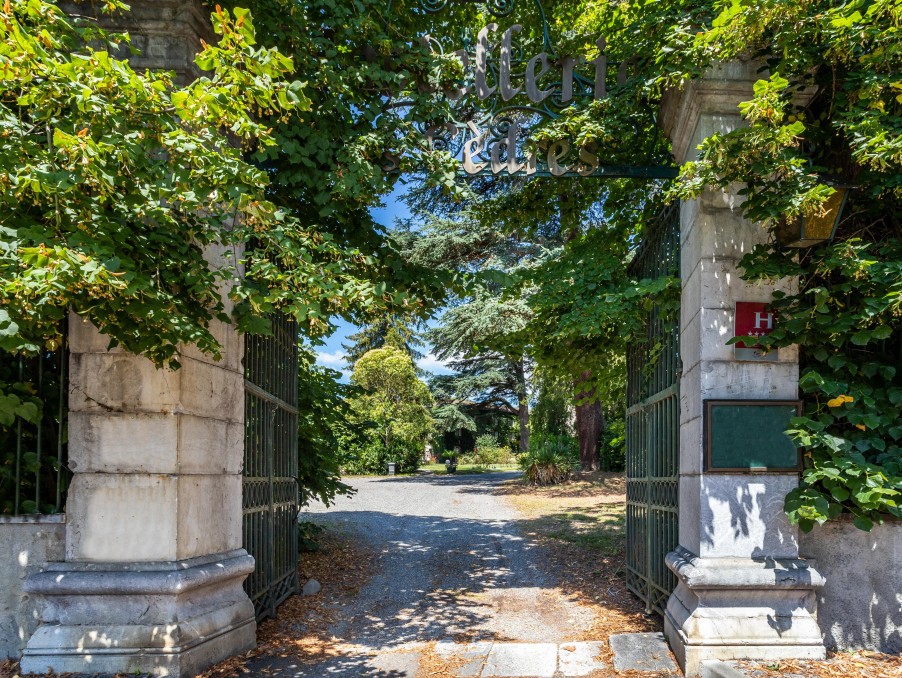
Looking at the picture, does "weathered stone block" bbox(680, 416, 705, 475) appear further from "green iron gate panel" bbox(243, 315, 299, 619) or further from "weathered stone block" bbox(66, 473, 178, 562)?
"weathered stone block" bbox(66, 473, 178, 562)

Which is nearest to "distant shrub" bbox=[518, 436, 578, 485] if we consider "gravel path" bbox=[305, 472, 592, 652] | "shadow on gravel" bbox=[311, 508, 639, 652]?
"gravel path" bbox=[305, 472, 592, 652]

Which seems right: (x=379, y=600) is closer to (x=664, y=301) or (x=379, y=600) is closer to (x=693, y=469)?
(x=693, y=469)

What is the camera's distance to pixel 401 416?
2770cm

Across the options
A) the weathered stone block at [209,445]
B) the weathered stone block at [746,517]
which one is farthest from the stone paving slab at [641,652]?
the weathered stone block at [209,445]

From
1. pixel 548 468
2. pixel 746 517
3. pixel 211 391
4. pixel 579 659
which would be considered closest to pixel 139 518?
pixel 211 391

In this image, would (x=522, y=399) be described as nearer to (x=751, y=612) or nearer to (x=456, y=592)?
(x=456, y=592)

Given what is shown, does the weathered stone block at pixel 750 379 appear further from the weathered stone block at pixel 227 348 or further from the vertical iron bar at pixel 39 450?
the vertical iron bar at pixel 39 450

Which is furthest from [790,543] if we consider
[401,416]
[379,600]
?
[401,416]

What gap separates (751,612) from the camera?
443cm

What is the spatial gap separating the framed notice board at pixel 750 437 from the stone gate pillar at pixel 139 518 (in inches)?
135

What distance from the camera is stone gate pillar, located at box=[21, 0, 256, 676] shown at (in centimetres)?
415

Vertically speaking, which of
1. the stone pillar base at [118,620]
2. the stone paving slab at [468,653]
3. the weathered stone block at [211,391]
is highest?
the weathered stone block at [211,391]

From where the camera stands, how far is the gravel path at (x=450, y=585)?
5703mm

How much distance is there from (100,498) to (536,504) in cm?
1179
